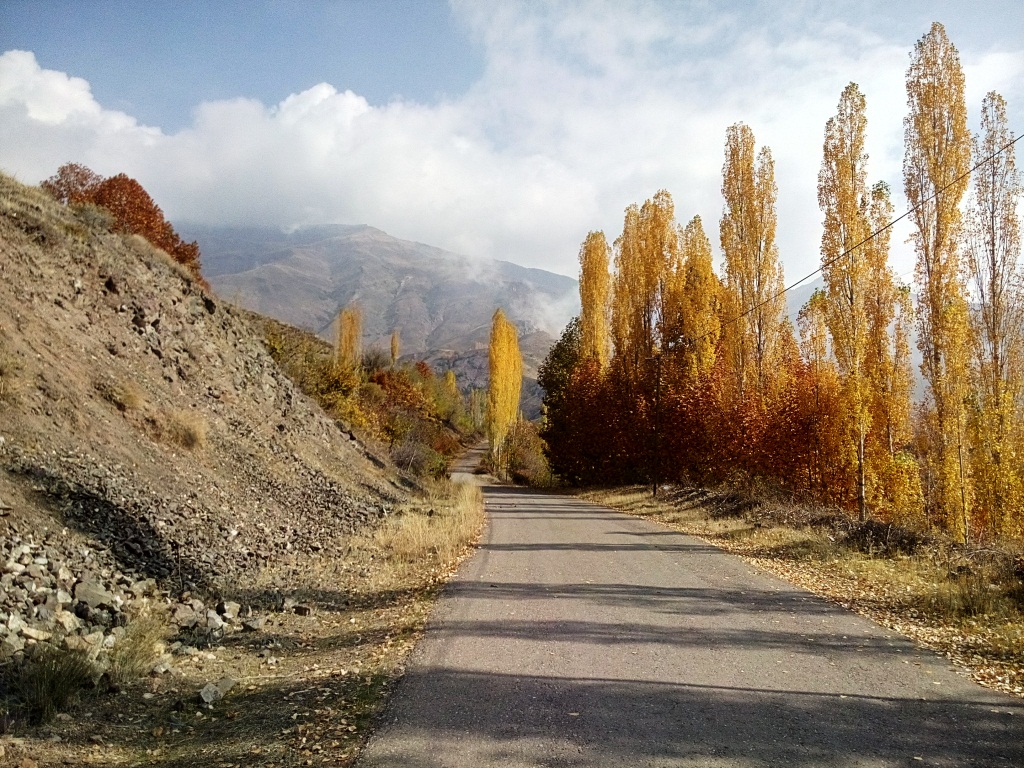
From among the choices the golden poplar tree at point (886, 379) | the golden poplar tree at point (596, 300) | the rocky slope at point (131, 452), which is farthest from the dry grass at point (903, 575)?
the golden poplar tree at point (596, 300)

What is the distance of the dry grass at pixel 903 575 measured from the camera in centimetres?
635

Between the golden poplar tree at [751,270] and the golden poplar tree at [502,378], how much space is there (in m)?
22.9

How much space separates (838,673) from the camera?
5.46 m

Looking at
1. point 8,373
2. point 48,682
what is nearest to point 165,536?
point 8,373

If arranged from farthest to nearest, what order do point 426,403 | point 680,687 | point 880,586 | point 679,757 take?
point 426,403, point 880,586, point 680,687, point 679,757

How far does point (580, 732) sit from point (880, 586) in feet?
22.0

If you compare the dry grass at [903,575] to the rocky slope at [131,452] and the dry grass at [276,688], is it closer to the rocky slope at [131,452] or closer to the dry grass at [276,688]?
the dry grass at [276,688]

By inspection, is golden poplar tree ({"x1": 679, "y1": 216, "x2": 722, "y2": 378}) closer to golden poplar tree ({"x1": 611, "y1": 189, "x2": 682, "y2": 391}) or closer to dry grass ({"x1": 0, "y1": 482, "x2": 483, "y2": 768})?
golden poplar tree ({"x1": 611, "y1": 189, "x2": 682, "y2": 391})

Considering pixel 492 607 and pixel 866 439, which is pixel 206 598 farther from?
pixel 866 439

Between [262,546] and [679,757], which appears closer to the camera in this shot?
[679,757]

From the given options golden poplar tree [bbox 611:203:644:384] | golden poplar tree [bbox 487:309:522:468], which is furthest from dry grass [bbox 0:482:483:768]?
golden poplar tree [bbox 487:309:522:468]

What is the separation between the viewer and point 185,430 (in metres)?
11.2

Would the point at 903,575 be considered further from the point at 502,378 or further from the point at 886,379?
the point at 502,378

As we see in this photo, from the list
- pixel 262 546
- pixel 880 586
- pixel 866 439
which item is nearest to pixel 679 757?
pixel 880 586
